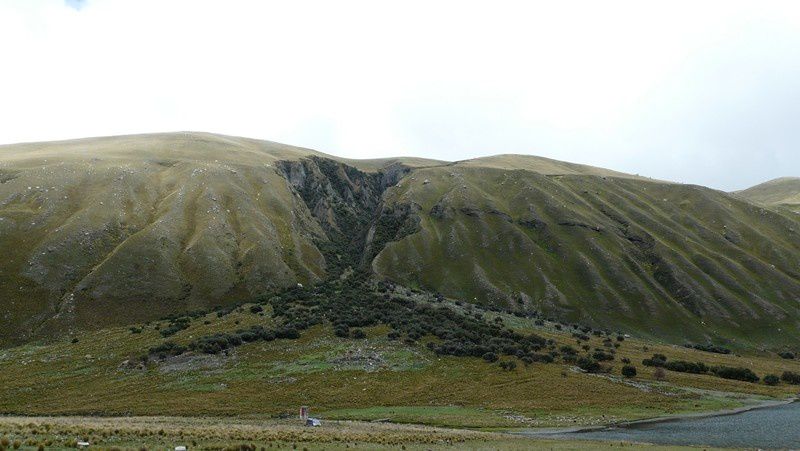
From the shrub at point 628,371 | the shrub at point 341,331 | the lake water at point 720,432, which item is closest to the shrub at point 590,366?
the shrub at point 628,371

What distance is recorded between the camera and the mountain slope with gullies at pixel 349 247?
108 m

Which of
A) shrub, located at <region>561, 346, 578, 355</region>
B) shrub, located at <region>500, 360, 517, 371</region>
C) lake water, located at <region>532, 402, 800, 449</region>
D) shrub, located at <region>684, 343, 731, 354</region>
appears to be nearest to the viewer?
lake water, located at <region>532, 402, 800, 449</region>

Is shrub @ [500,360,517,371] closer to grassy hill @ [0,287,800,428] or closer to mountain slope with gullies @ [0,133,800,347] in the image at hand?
grassy hill @ [0,287,800,428]

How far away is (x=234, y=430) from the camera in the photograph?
41.8 m

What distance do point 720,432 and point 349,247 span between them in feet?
448

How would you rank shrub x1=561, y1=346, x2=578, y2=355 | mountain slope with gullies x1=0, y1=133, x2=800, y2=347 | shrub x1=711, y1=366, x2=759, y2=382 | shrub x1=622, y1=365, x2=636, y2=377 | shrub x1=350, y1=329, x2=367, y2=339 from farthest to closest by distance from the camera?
mountain slope with gullies x1=0, y1=133, x2=800, y2=347 → shrub x1=561, y1=346, x2=578, y2=355 → shrub x1=350, y1=329, x2=367, y2=339 → shrub x1=711, y1=366, x2=759, y2=382 → shrub x1=622, y1=365, x2=636, y2=377

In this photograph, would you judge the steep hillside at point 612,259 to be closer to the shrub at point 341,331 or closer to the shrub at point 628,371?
the shrub at point 341,331

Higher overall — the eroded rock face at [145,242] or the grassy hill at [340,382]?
the eroded rock face at [145,242]

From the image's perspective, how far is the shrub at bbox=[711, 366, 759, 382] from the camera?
268ft

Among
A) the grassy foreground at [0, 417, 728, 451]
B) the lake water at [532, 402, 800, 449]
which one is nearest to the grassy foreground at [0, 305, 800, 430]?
the lake water at [532, 402, 800, 449]

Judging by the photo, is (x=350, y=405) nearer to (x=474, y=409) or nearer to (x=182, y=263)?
(x=474, y=409)

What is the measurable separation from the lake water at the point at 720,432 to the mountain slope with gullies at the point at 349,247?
243 ft

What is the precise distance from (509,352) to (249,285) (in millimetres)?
65261

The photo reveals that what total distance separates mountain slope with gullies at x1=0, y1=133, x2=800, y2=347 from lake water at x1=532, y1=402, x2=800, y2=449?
2913 inches
